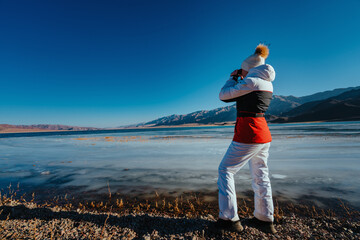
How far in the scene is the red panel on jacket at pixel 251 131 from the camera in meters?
2.07

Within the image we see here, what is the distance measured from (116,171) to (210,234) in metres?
5.12

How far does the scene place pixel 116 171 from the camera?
6.38 m

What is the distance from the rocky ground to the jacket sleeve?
1.82m

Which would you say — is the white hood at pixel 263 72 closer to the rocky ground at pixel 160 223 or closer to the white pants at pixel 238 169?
the white pants at pixel 238 169

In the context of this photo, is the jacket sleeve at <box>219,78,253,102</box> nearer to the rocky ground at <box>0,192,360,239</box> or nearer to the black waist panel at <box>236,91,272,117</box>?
the black waist panel at <box>236,91,272,117</box>

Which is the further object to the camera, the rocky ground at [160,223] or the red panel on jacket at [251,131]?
the rocky ground at [160,223]

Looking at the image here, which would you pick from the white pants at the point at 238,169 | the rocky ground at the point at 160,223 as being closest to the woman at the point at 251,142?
the white pants at the point at 238,169

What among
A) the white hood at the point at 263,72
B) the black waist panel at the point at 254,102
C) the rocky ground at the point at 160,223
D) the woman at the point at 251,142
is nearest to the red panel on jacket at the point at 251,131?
the woman at the point at 251,142

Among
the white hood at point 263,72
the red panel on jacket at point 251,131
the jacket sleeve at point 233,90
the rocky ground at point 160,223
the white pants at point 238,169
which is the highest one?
the white hood at point 263,72

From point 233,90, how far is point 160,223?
7.74 feet

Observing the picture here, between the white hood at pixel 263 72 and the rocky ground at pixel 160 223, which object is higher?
the white hood at pixel 263 72

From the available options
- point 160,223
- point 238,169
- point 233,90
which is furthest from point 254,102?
point 160,223

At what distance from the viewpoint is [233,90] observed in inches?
84.1

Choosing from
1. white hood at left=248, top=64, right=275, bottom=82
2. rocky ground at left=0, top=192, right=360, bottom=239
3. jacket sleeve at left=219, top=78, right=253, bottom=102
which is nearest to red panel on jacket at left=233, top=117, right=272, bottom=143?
jacket sleeve at left=219, top=78, right=253, bottom=102
